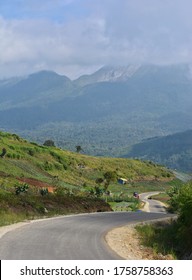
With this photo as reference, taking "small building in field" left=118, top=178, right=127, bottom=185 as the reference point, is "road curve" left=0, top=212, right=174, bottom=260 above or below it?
above

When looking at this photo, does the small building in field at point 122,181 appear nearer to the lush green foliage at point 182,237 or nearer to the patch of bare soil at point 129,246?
the patch of bare soil at point 129,246

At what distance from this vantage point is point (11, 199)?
42.0m

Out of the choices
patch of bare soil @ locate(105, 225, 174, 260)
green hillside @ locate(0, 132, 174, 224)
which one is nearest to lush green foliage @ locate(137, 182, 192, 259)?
patch of bare soil @ locate(105, 225, 174, 260)

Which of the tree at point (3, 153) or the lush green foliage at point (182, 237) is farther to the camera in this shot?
the tree at point (3, 153)

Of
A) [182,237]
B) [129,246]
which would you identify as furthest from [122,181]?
[129,246]

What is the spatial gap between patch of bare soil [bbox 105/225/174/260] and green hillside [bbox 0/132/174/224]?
318 inches

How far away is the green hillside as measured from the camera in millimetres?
47266

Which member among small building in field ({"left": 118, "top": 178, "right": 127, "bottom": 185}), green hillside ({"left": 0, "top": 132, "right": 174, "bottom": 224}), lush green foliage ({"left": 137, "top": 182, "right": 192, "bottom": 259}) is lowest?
small building in field ({"left": 118, "top": 178, "right": 127, "bottom": 185})

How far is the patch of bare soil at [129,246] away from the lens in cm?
2194

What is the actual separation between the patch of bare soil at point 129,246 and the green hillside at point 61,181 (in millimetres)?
8088

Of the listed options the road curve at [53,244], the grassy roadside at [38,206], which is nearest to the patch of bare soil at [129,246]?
the road curve at [53,244]

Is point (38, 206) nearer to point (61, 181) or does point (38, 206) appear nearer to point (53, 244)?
point (53, 244)

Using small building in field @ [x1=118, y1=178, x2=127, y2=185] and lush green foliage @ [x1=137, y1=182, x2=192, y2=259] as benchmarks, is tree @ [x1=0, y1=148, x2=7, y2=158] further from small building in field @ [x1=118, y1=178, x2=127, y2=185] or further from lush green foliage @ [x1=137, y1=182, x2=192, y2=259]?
lush green foliage @ [x1=137, y1=182, x2=192, y2=259]

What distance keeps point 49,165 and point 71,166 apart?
56.8ft
